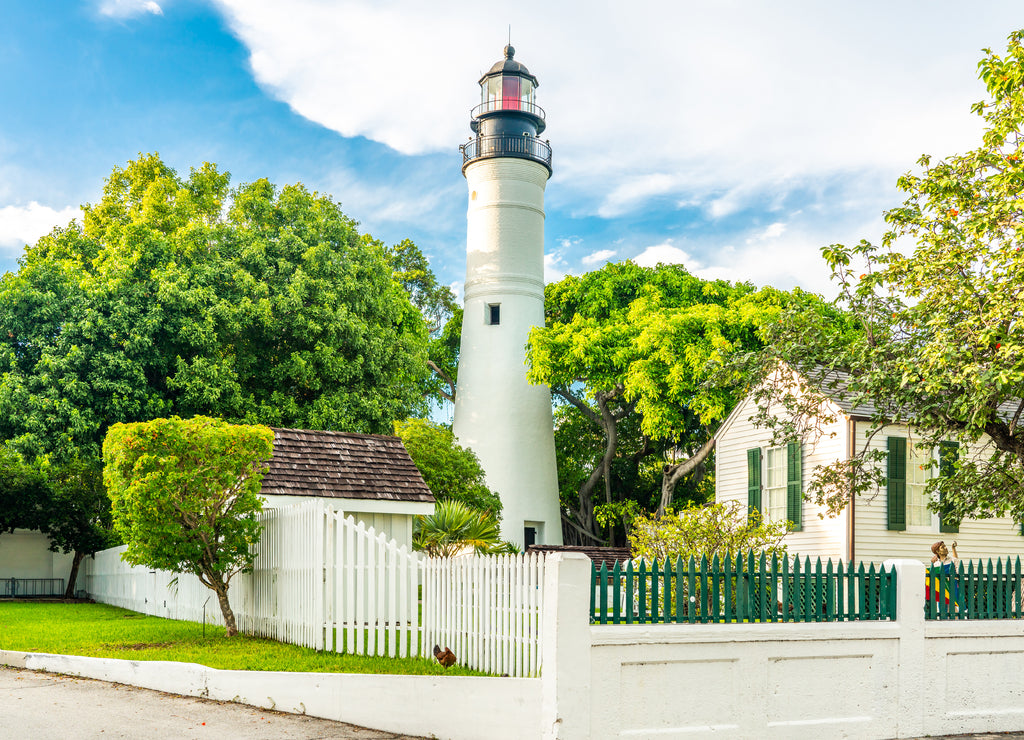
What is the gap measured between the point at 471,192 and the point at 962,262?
2360 cm

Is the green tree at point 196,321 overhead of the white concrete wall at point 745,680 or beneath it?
overhead

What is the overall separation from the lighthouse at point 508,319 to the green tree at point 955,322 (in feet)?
60.7

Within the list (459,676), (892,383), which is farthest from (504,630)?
(892,383)

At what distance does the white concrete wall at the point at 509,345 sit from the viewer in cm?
3350

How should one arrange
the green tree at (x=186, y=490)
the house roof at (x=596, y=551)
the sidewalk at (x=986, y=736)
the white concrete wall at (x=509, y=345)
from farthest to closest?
the white concrete wall at (x=509, y=345) → the house roof at (x=596, y=551) → the green tree at (x=186, y=490) → the sidewalk at (x=986, y=736)

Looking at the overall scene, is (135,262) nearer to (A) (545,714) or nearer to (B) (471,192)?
(B) (471,192)

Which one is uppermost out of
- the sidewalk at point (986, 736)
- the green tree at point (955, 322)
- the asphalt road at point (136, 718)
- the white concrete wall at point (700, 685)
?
the green tree at point (955, 322)

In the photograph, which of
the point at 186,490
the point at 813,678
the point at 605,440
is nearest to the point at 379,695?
the point at 813,678

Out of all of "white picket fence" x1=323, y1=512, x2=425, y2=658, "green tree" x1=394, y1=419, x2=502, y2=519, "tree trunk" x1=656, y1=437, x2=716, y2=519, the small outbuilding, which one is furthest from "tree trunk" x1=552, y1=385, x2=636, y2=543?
"white picket fence" x1=323, y1=512, x2=425, y2=658

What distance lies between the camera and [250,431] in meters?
14.2

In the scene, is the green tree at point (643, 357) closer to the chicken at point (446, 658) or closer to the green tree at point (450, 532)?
the green tree at point (450, 532)

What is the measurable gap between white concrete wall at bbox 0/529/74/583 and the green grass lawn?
10273mm

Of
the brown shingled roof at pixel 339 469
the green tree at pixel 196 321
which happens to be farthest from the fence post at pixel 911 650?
the green tree at pixel 196 321

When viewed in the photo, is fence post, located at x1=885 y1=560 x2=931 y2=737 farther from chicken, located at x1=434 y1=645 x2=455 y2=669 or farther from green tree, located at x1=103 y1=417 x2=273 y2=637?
green tree, located at x1=103 y1=417 x2=273 y2=637
